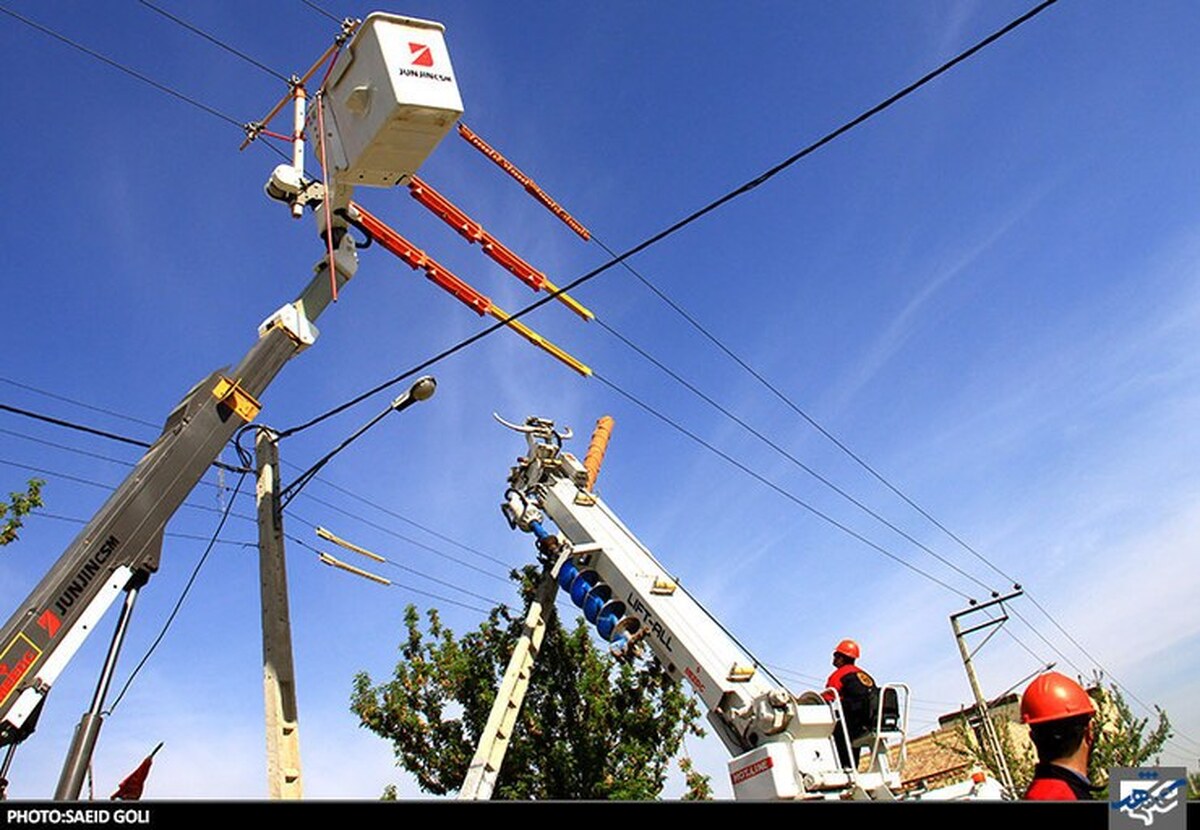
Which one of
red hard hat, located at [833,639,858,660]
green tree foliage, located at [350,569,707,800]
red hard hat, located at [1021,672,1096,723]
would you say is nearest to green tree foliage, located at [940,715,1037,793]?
green tree foliage, located at [350,569,707,800]

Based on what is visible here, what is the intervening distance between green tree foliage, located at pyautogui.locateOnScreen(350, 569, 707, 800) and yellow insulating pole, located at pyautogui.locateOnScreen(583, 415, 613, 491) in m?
3.71

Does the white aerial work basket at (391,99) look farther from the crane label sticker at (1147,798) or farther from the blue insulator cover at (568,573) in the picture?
the crane label sticker at (1147,798)

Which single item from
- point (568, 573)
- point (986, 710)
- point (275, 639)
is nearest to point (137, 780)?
point (275, 639)

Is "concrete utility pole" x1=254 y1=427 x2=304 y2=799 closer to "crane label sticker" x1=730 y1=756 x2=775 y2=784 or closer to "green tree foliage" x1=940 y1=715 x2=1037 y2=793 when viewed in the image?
"crane label sticker" x1=730 y1=756 x2=775 y2=784

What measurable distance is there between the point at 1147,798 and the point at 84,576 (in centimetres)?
714

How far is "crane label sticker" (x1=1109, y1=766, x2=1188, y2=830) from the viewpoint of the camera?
220cm

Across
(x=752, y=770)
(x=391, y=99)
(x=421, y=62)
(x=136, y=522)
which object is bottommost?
(x=752, y=770)

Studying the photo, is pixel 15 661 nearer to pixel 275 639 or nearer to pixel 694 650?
pixel 275 639

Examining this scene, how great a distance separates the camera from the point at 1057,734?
2.98 metres

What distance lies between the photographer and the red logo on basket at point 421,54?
7613 mm

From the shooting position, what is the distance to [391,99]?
7465 millimetres

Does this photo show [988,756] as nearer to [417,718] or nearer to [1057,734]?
[417,718]
